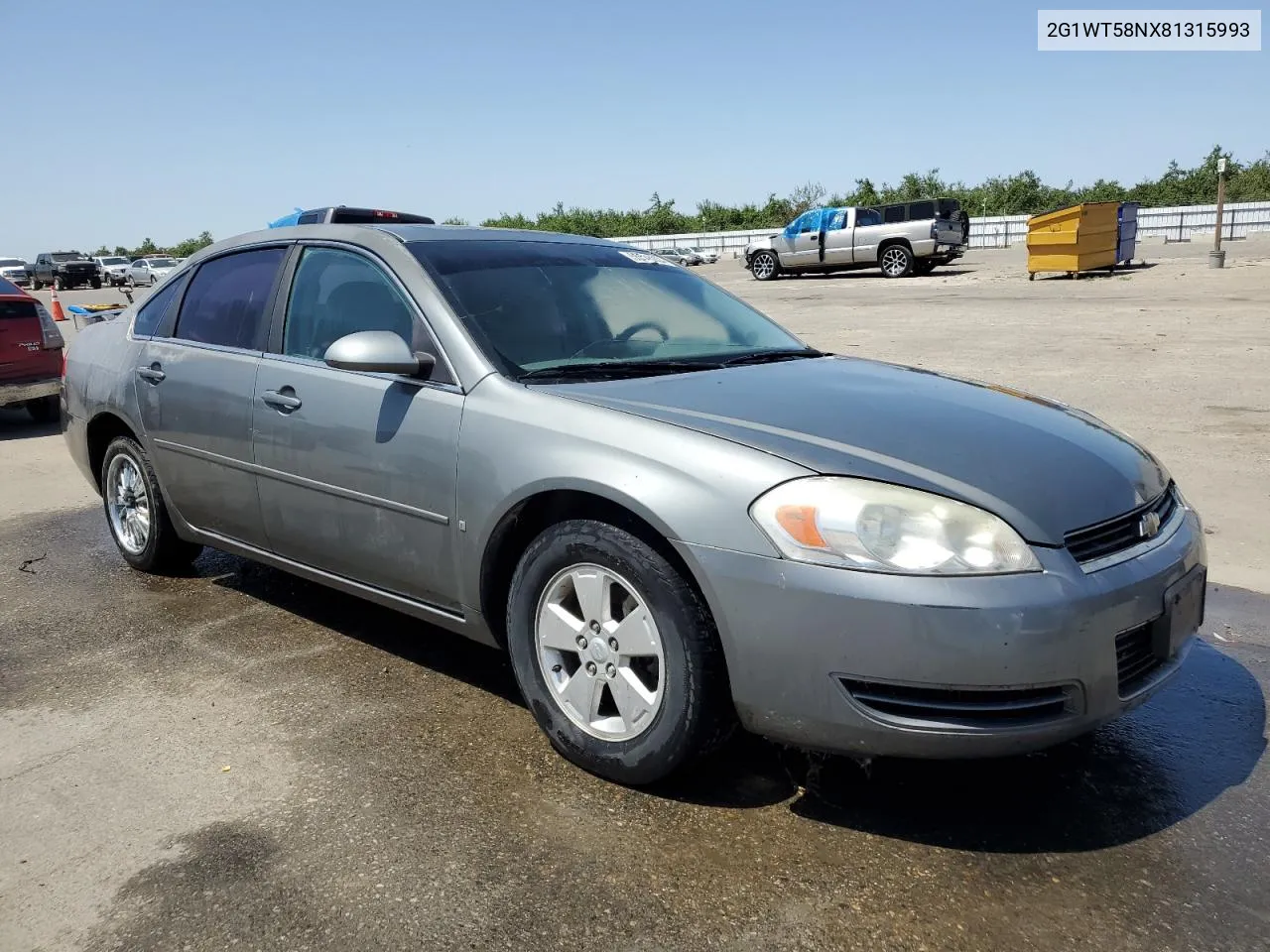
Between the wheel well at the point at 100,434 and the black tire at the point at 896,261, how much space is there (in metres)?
22.9

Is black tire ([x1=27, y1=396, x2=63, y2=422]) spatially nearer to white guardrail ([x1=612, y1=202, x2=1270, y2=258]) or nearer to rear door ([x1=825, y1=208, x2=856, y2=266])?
rear door ([x1=825, y1=208, x2=856, y2=266])

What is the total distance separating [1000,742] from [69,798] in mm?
2512

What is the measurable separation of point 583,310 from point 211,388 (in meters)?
1.57

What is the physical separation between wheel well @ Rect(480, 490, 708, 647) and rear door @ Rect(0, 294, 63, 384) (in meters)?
7.94

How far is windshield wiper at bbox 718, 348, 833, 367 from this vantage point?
365 cm

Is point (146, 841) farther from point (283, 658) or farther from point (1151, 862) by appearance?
point (1151, 862)

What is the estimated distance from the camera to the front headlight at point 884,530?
2430 mm

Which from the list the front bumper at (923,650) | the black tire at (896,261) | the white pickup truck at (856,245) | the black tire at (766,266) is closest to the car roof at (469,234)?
the front bumper at (923,650)

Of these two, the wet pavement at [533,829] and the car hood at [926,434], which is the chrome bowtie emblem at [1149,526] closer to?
the car hood at [926,434]

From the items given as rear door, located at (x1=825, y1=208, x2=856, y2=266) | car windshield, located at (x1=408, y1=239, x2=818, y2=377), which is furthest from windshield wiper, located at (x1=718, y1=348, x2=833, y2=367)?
rear door, located at (x1=825, y1=208, x2=856, y2=266)

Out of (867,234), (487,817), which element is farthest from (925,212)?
(487,817)

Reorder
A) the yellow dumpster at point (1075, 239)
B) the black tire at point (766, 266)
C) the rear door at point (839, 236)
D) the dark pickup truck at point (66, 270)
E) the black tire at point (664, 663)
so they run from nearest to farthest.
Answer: the black tire at point (664, 663) → the yellow dumpster at point (1075, 239) → the rear door at point (839, 236) → the black tire at point (766, 266) → the dark pickup truck at point (66, 270)

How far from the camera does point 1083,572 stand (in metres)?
2.49

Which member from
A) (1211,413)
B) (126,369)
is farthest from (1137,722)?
(1211,413)
